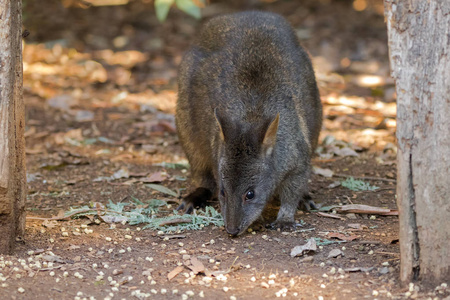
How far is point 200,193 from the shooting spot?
5.46 metres

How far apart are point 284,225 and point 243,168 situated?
592 millimetres

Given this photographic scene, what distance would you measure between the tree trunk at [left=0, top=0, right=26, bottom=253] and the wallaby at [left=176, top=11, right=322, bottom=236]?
1.36 metres

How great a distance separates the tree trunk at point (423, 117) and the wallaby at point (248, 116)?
4.05ft

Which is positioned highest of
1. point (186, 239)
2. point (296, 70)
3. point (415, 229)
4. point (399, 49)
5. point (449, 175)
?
point (399, 49)

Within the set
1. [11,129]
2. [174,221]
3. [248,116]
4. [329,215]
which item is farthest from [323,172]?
[11,129]

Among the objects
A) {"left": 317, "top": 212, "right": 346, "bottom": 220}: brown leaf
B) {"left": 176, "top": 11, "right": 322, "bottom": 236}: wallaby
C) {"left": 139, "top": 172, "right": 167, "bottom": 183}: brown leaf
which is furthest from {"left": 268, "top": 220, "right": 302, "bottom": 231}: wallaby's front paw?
{"left": 139, "top": 172, "right": 167, "bottom": 183}: brown leaf

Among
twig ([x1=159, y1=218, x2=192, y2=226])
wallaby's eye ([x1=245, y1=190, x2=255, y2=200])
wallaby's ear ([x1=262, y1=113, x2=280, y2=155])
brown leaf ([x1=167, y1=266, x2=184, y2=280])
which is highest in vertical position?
wallaby's ear ([x1=262, y1=113, x2=280, y2=155])

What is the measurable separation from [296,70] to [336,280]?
210cm

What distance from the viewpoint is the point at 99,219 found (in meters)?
4.90

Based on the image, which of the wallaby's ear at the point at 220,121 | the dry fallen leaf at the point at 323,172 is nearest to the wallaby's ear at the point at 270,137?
the wallaby's ear at the point at 220,121

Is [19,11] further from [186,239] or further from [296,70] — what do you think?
[296,70]

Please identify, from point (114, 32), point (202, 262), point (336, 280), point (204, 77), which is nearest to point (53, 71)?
point (114, 32)

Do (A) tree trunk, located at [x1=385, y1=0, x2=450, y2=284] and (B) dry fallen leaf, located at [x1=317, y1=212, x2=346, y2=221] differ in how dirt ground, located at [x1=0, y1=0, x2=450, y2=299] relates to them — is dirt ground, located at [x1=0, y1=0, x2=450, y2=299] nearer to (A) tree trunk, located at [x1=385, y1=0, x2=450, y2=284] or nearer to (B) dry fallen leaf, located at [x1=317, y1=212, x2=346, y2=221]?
(B) dry fallen leaf, located at [x1=317, y1=212, x2=346, y2=221]

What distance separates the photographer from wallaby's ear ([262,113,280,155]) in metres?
4.44
